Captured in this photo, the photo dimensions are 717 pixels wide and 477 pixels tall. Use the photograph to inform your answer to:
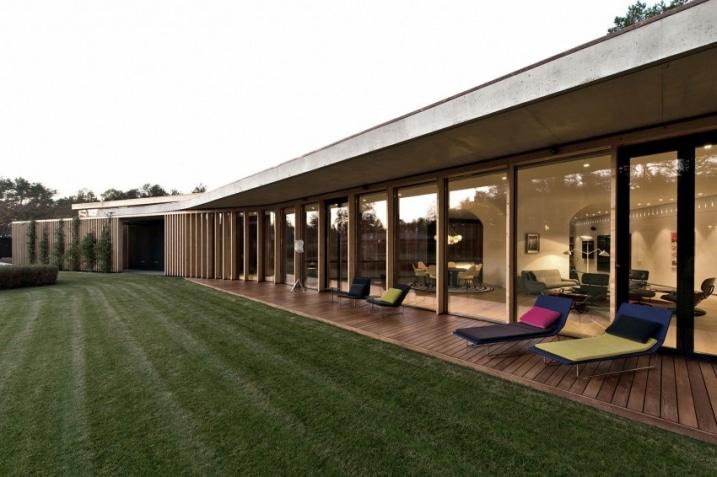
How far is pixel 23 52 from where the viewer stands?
34.7ft

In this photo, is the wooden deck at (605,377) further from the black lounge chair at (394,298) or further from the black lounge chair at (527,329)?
the black lounge chair at (394,298)

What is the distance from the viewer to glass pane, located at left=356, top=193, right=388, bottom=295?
27.6ft

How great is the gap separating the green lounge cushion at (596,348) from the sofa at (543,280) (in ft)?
5.46

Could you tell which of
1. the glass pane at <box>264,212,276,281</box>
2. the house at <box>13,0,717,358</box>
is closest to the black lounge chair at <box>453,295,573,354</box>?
the house at <box>13,0,717,358</box>

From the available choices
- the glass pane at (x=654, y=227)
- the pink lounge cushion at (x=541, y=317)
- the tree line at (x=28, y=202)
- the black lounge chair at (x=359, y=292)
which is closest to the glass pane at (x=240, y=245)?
the black lounge chair at (x=359, y=292)

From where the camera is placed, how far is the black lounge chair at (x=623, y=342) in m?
3.38

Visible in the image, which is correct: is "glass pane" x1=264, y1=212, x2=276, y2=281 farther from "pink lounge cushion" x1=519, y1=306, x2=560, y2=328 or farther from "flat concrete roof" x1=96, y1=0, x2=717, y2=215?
"pink lounge cushion" x1=519, y1=306, x2=560, y2=328

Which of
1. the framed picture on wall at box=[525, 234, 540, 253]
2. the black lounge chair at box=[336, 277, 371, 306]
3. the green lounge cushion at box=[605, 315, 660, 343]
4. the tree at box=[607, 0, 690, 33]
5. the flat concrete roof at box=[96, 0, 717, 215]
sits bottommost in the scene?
the black lounge chair at box=[336, 277, 371, 306]

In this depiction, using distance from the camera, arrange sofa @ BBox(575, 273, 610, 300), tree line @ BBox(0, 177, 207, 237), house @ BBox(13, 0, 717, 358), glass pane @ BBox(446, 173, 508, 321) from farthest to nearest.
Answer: tree line @ BBox(0, 177, 207, 237)
glass pane @ BBox(446, 173, 508, 321)
sofa @ BBox(575, 273, 610, 300)
house @ BBox(13, 0, 717, 358)

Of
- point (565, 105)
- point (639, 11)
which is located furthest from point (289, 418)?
point (639, 11)

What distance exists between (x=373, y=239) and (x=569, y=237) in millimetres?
4554

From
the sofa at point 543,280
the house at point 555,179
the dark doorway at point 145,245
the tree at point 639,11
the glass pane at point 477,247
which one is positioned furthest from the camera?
the tree at point 639,11

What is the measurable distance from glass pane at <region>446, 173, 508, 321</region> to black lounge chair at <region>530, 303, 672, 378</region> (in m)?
2.16

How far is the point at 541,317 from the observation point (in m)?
4.65
